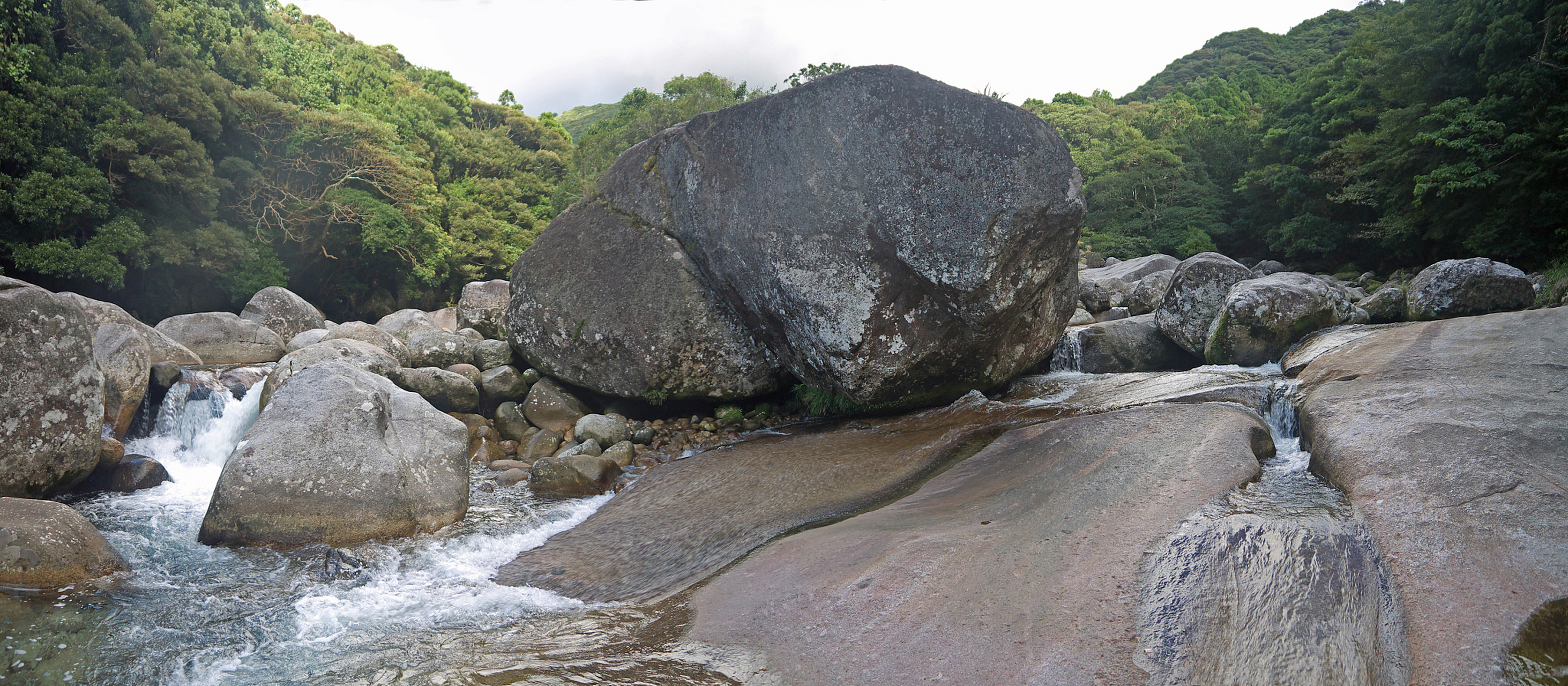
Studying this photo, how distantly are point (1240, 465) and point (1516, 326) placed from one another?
3.68 metres

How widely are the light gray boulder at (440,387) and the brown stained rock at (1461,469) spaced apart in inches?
402

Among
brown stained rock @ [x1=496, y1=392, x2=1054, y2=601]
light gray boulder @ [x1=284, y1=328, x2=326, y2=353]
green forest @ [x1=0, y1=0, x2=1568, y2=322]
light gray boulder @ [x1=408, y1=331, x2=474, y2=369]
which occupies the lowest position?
brown stained rock @ [x1=496, y1=392, x2=1054, y2=601]

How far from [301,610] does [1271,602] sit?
5.83m

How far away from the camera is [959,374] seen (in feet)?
28.8

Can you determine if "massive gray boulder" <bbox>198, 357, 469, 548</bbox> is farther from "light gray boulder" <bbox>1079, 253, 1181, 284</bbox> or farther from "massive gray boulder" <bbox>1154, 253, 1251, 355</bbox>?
"light gray boulder" <bbox>1079, 253, 1181, 284</bbox>

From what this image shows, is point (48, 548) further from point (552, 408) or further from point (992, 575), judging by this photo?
point (992, 575)

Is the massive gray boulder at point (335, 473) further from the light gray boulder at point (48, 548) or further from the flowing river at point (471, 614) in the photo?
the light gray boulder at point (48, 548)

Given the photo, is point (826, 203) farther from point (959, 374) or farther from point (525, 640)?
point (525, 640)

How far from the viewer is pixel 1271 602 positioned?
128 inches

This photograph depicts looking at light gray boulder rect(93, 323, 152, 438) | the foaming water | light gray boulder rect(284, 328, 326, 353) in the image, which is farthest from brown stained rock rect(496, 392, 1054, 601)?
light gray boulder rect(284, 328, 326, 353)

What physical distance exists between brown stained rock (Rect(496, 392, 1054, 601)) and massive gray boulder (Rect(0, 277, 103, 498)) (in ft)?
15.8

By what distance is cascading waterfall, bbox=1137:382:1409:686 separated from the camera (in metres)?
2.95

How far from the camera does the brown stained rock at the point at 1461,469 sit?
3.05 metres

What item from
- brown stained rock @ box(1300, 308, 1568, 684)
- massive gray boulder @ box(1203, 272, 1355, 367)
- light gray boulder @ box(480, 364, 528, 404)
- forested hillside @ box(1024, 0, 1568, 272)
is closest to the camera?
brown stained rock @ box(1300, 308, 1568, 684)
